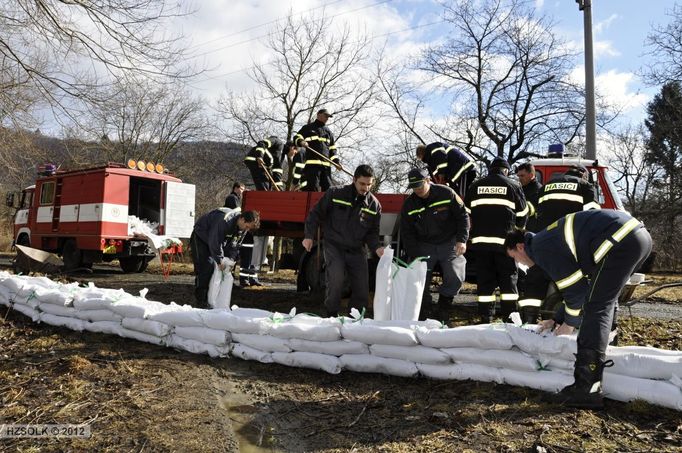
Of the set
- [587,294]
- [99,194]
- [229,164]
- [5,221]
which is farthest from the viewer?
[5,221]

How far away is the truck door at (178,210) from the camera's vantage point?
10.8 metres

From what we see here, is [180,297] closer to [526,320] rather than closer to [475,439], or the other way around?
[526,320]

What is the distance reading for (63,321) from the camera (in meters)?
4.88

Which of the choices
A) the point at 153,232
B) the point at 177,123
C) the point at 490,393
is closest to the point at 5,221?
the point at 177,123

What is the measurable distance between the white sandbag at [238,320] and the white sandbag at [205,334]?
39mm

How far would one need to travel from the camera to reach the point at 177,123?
26.5 m

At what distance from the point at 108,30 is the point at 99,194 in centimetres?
486

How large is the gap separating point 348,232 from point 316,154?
7.93 feet

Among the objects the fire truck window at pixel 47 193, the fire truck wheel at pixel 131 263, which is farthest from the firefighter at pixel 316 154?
the fire truck window at pixel 47 193

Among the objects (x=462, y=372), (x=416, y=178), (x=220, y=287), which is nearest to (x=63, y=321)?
(x=220, y=287)

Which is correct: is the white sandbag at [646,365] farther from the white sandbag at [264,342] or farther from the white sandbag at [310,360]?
the white sandbag at [264,342]

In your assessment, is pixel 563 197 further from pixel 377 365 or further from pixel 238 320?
pixel 238 320

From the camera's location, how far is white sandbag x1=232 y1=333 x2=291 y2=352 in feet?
12.1

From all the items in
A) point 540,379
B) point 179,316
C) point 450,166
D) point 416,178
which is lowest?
point 540,379
